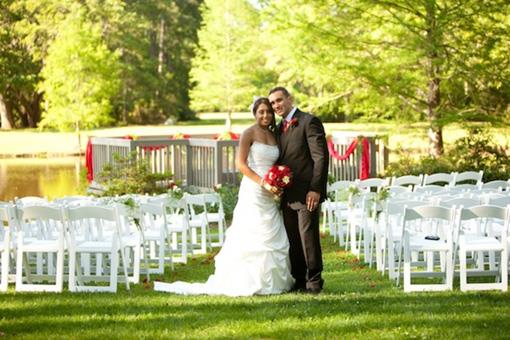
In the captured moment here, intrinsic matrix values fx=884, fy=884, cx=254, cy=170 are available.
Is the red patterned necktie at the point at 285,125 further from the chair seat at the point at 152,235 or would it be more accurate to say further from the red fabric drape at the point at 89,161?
the red fabric drape at the point at 89,161

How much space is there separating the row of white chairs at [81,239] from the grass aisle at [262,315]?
1.54ft

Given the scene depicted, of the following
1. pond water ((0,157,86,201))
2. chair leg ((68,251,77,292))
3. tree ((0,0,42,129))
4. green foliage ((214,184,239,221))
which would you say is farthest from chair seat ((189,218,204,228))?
tree ((0,0,42,129))

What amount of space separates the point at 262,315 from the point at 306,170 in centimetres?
182

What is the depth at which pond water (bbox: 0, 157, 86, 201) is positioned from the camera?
28.8 m

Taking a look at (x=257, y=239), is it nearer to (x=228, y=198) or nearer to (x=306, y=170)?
(x=306, y=170)

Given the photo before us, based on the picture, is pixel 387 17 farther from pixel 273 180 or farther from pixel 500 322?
pixel 500 322

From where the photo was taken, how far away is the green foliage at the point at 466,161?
66.2 ft

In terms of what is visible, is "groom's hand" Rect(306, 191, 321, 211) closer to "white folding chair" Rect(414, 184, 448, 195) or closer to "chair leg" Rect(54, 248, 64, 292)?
"chair leg" Rect(54, 248, 64, 292)

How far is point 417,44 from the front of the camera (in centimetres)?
2092

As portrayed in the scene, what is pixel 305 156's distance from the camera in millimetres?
8680

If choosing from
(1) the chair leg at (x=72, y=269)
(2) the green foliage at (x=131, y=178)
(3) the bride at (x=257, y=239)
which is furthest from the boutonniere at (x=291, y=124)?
(2) the green foliage at (x=131, y=178)

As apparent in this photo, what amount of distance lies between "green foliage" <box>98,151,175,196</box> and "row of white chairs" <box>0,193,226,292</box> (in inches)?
291

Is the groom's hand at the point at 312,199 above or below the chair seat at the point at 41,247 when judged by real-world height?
above

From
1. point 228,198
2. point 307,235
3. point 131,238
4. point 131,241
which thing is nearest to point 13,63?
point 228,198
